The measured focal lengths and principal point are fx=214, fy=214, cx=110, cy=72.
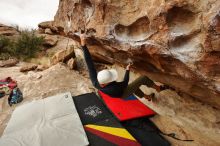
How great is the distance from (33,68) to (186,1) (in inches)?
290

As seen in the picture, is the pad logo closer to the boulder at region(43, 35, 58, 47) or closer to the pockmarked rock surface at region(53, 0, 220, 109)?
the pockmarked rock surface at region(53, 0, 220, 109)

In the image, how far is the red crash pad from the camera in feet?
13.5

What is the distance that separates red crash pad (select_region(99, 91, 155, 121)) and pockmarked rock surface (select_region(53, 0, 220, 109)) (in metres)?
0.70

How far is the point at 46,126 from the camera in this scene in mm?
3906

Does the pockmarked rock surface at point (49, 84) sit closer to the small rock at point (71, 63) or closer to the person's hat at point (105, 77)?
the small rock at point (71, 63)

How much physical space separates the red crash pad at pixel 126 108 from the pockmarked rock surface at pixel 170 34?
704 millimetres

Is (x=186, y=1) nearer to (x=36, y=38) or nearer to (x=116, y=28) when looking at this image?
(x=116, y=28)

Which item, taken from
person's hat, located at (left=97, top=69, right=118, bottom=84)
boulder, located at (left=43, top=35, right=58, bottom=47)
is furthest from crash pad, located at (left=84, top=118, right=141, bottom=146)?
boulder, located at (left=43, top=35, right=58, bottom=47)

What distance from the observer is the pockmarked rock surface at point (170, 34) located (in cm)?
233

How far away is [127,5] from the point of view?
3301mm

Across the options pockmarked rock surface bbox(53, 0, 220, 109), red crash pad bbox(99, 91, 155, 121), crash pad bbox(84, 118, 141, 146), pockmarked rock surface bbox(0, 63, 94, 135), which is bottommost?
pockmarked rock surface bbox(0, 63, 94, 135)

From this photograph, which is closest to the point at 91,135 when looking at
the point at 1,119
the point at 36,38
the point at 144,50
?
the point at 144,50

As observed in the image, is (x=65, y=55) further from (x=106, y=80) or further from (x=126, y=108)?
(x=106, y=80)

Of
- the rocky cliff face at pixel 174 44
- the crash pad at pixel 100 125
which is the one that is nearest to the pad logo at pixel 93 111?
the crash pad at pixel 100 125
